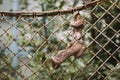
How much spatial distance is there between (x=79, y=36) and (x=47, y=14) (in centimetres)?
17

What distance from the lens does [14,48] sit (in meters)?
2.55

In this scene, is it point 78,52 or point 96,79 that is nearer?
point 78,52

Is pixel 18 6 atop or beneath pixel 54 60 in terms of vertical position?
atop

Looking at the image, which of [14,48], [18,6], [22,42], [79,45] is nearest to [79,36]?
[79,45]

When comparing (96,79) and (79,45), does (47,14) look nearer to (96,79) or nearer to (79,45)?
(79,45)

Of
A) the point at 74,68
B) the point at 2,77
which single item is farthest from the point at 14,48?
the point at 2,77

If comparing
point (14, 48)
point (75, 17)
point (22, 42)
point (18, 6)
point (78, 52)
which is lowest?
point (78, 52)

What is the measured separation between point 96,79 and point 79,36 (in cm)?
47

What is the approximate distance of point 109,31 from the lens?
6.75 ft

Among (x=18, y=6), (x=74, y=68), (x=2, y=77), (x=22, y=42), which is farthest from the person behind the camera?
(x=18, y=6)

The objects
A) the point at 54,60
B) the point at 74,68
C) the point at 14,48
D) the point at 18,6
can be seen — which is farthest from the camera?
the point at 18,6

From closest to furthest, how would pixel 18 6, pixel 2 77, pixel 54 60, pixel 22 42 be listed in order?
pixel 54 60 < pixel 2 77 < pixel 22 42 < pixel 18 6

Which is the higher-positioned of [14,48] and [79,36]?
[14,48]

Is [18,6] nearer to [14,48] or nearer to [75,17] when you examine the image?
Result: [14,48]
